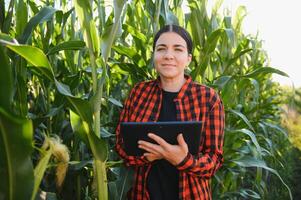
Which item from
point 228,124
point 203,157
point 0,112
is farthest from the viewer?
point 228,124

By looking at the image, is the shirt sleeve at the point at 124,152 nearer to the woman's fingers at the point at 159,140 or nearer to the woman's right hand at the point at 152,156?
the woman's right hand at the point at 152,156

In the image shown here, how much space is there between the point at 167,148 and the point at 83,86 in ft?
2.56

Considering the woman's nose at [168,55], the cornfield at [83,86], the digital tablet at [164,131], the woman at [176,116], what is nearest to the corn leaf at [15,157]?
the cornfield at [83,86]

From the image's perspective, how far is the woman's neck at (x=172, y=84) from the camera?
1.26m

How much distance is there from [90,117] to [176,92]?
0.33 m

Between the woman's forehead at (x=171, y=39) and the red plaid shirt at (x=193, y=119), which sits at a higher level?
the woman's forehead at (x=171, y=39)

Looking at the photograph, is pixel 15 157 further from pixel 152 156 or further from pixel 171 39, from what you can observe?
pixel 171 39

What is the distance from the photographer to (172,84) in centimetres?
126

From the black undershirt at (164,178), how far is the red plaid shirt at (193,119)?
2cm

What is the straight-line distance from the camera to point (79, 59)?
5.30ft

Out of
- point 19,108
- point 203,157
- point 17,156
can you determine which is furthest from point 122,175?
point 17,156

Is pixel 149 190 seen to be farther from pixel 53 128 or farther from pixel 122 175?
pixel 53 128

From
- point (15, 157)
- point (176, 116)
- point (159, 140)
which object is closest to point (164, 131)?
point (159, 140)

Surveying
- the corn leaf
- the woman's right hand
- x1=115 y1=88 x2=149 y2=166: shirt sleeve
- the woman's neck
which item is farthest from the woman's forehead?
the corn leaf
